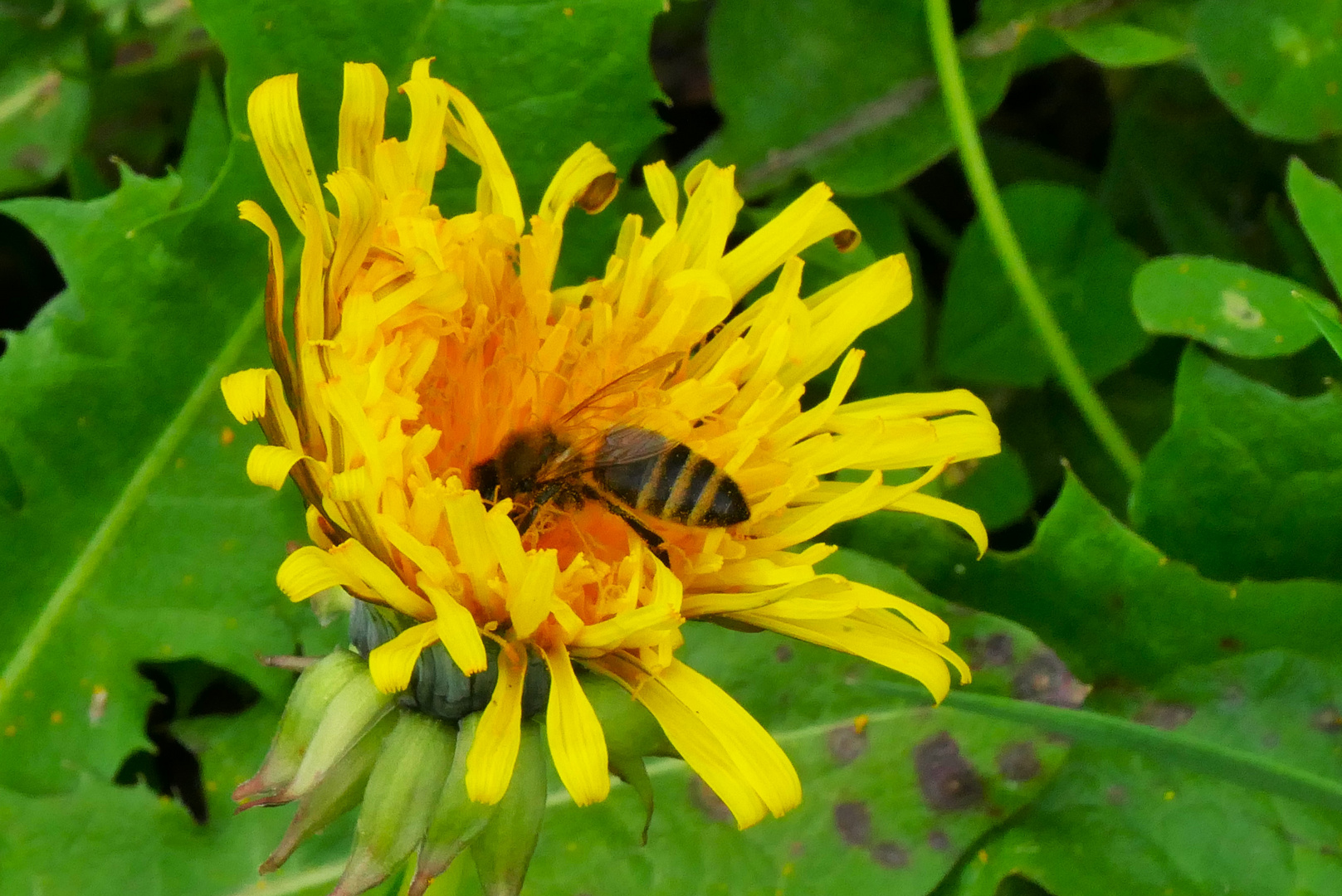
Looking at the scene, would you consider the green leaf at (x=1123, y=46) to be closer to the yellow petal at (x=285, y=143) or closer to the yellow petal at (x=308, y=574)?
the yellow petal at (x=285, y=143)

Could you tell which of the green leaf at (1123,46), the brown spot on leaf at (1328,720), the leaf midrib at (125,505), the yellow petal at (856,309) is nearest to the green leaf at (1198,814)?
the brown spot on leaf at (1328,720)

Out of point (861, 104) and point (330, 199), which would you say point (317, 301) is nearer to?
point (330, 199)

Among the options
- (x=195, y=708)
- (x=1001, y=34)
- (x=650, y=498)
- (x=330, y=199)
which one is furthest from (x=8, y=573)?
(x=1001, y=34)

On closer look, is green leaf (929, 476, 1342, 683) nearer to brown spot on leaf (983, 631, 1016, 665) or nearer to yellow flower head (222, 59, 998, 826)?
brown spot on leaf (983, 631, 1016, 665)

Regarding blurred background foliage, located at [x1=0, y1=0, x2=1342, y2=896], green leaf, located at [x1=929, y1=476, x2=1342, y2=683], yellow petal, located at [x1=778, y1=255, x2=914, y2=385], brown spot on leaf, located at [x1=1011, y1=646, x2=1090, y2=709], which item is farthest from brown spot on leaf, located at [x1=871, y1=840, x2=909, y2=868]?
yellow petal, located at [x1=778, y1=255, x2=914, y2=385]

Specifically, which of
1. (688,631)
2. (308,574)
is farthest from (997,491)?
(308,574)

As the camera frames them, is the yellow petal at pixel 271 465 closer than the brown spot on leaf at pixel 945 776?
Yes
